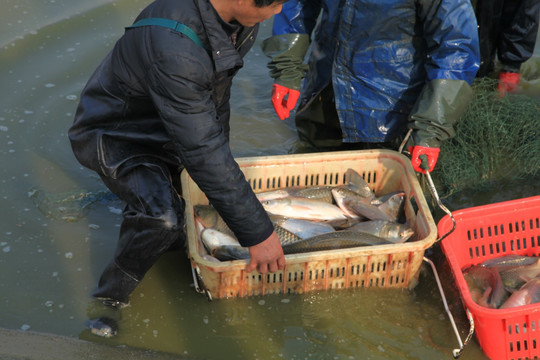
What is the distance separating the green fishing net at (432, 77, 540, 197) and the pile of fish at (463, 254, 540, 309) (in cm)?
94

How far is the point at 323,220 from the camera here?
3912 mm

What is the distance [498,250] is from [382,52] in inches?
58.5

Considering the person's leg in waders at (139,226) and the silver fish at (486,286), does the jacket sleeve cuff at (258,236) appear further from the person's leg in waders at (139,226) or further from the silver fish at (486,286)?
the silver fish at (486,286)

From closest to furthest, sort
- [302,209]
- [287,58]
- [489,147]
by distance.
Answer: [302,209]
[287,58]
[489,147]

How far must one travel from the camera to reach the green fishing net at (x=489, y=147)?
4.55 meters

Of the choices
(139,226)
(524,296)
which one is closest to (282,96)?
(139,226)

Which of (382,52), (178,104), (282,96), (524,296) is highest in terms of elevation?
(178,104)

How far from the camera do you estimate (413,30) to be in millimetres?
3990

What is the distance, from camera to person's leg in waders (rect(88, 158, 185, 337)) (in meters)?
3.24

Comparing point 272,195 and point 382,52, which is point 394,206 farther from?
point 382,52

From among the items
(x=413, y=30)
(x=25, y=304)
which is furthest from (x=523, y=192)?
(x=25, y=304)

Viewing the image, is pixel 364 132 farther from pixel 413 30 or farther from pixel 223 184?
pixel 223 184

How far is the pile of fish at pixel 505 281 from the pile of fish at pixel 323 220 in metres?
0.46

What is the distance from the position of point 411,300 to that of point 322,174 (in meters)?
1.02
